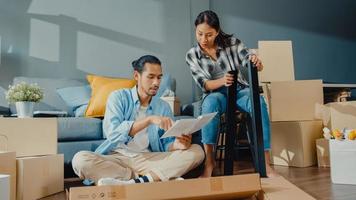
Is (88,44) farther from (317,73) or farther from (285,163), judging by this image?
(317,73)

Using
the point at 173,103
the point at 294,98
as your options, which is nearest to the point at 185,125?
the point at 173,103

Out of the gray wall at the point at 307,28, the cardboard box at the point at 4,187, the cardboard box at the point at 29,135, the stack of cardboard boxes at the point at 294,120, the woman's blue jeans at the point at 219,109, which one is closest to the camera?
the cardboard box at the point at 4,187

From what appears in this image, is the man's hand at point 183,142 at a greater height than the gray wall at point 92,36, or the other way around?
the gray wall at point 92,36

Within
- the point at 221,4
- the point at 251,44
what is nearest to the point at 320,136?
the point at 251,44

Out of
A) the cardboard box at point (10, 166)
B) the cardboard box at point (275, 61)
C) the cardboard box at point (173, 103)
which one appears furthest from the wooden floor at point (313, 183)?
the cardboard box at point (275, 61)

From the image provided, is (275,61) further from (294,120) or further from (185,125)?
(185,125)

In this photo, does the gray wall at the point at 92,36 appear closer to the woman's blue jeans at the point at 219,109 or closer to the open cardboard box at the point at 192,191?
the woman's blue jeans at the point at 219,109

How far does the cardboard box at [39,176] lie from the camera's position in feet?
4.95

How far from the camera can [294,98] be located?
101 inches

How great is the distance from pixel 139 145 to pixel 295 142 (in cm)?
123

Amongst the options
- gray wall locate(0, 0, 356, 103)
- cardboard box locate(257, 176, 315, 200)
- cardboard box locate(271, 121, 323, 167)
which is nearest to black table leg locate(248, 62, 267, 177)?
cardboard box locate(257, 176, 315, 200)

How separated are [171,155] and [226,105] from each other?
43cm

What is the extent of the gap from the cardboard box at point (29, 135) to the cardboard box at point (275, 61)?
173 cm

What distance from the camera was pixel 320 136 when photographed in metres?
2.51
